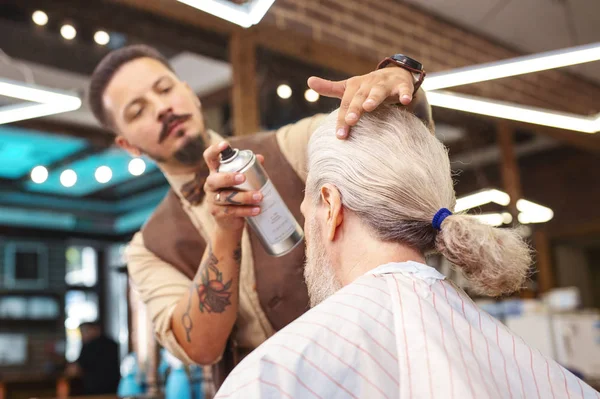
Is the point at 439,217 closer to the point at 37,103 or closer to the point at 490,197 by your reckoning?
the point at 37,103

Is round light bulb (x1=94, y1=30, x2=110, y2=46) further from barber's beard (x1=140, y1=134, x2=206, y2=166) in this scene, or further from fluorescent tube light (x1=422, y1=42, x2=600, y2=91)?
barber's beard (x1=140, y1=134, x2=206, y2=166)

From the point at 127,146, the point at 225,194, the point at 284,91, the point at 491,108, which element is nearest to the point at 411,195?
the point at 225,194

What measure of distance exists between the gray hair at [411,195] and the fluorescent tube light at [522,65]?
121 cm

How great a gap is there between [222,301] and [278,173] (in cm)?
41

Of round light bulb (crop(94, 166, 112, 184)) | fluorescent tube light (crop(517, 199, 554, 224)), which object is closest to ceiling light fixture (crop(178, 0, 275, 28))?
round light bulb (crop(94, 166, 112, 184))

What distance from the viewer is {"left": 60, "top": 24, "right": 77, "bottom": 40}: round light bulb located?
3.55 m

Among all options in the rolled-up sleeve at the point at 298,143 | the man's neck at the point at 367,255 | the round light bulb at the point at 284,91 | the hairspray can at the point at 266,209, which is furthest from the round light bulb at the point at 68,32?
the man's neck at the point at 367,255

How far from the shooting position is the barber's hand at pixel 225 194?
1327mm

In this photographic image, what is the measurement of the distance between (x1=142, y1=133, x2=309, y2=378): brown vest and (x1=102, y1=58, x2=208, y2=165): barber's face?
0.13 meters

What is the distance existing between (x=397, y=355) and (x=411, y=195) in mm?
328

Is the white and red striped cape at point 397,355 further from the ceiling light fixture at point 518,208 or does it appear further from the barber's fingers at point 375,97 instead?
the ceiling light fixture at point 518,208

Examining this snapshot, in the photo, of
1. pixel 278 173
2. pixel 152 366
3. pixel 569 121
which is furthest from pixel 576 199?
pixel 278 173

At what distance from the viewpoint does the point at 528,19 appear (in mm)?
5234

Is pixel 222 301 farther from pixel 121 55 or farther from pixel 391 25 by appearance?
pixel 391 25
